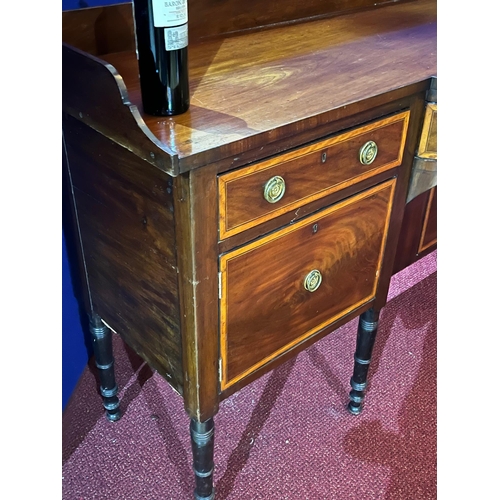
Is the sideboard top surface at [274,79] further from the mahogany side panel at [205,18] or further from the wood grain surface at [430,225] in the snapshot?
the wood grain surface at [430,225]

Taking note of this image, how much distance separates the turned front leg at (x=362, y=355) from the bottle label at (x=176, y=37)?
2.51 feet

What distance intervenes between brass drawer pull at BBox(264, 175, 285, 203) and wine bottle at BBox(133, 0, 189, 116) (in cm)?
16

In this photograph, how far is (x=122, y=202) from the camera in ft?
2.96

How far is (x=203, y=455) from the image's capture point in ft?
3.47

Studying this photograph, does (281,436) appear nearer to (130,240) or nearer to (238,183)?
(130,240)

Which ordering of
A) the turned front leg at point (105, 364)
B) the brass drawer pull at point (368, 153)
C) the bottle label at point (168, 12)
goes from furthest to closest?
the turned front leg at point (105, 364)
the brass drawer pull at point (368, 153)
the bottle label at point (168, 12)

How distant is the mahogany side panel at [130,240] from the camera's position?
83 centimetres

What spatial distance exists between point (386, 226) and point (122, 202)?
536 mm

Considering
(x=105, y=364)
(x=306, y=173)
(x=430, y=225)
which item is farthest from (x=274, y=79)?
(x=105, y=364)

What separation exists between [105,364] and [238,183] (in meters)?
0.70

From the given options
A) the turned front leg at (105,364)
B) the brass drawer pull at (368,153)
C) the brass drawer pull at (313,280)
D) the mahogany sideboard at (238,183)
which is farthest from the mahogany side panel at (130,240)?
the brass drawer pull at (368,153)

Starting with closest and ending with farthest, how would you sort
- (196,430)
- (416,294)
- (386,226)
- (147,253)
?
1. (147,253)
2. (196,430)
3. (386,226)
4. (416,294)

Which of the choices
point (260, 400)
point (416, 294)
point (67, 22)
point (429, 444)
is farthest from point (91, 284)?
point (416, 294)

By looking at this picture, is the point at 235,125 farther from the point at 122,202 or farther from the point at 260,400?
the point at 260,400
